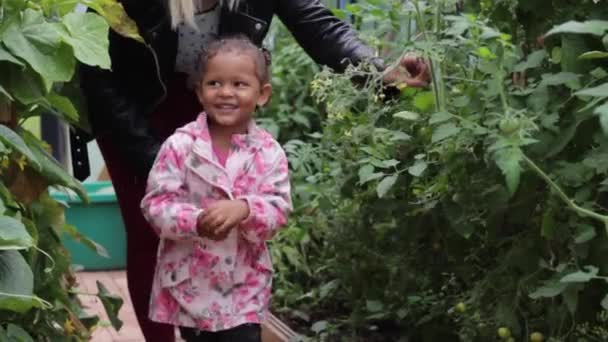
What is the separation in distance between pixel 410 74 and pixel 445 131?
567 mm

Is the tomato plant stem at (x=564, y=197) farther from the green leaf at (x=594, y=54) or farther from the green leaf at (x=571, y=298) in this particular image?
the green leaf at (x=594, y=54)

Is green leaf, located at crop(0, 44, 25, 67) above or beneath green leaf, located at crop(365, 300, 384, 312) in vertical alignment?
above

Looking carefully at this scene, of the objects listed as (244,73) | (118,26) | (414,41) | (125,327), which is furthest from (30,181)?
(125,327)

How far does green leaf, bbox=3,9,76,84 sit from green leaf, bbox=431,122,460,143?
3.14 ft

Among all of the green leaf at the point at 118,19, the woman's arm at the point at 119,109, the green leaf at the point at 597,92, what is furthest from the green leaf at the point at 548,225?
the woman's arm at the point at 119,109

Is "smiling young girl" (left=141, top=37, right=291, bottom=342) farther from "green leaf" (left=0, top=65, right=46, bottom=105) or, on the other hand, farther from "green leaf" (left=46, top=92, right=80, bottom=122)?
"green leaf" (left=0, top=65, right=46, bottom=105)

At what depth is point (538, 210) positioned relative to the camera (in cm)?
306

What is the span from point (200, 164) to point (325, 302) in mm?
1839

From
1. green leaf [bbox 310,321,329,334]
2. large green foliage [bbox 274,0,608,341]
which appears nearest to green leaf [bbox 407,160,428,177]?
large green foliage [bbox 274,0,608,341]

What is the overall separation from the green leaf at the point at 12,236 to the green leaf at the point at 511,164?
3.54ft

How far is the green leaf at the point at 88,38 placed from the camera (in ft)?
8.00

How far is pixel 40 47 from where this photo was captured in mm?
2387

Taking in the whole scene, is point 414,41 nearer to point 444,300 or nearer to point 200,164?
point 200,164

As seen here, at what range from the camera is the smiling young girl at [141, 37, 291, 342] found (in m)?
3.13
